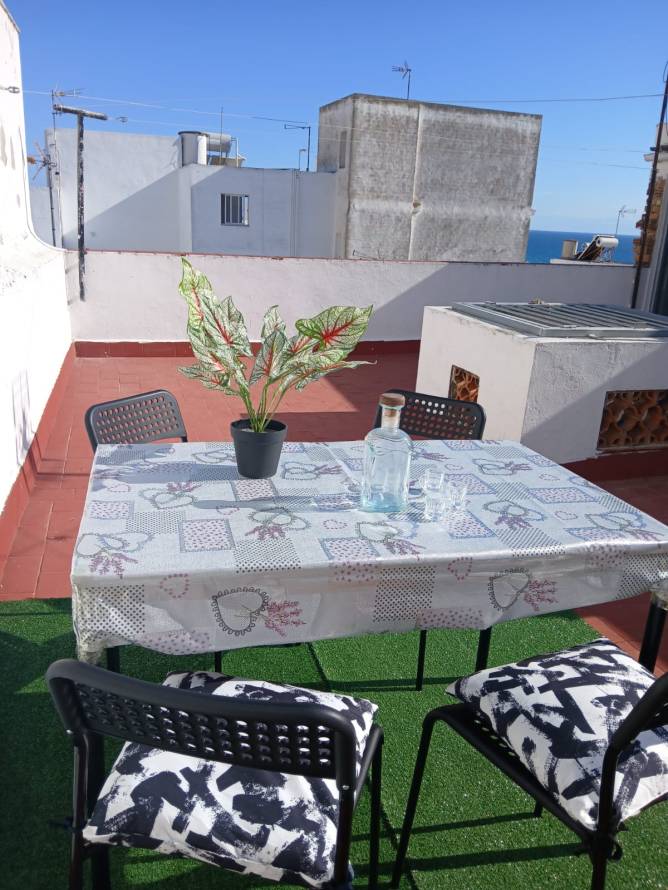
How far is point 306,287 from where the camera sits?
743 cm

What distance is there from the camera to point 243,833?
3.88ft

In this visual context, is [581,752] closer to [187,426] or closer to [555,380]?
A: [555,380]

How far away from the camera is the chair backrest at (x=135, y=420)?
2371mm

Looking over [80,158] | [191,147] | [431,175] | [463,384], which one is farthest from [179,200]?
[463,384]

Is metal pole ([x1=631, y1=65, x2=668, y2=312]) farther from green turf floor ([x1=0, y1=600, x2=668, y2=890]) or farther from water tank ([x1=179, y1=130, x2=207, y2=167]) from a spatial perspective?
water tank ([x1=179, y1=130, x2=207, y2=167])

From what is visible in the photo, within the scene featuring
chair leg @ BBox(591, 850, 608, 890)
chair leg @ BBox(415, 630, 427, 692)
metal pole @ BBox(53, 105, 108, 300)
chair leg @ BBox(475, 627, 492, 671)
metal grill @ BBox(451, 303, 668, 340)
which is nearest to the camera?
chair leg @ BBox(591, 850, 608, 890)

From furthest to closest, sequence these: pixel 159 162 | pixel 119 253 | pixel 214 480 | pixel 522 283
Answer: pixel 159 162, pixel 522 283, pixel 119 253, pixel 214 480

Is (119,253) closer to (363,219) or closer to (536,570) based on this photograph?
(536,570)

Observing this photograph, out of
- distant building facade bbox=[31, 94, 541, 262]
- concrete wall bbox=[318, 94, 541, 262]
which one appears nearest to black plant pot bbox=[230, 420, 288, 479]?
distant building facade bbox=[31, 94, 541, 262]

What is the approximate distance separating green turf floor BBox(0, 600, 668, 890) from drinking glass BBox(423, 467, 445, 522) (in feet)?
2.53

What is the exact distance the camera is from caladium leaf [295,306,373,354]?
1.79m

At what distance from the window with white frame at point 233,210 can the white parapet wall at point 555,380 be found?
Answer: 17934mm

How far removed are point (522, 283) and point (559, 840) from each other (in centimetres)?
741

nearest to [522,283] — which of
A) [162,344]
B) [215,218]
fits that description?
[162,344]
